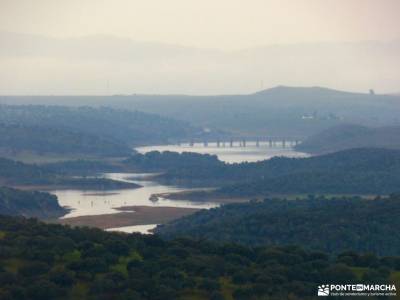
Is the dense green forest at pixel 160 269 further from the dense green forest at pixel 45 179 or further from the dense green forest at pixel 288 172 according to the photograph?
the dense green forest at pixel 45 179

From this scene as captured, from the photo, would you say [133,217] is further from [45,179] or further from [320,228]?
[45,179]

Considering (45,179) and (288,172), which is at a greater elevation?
(288,172)

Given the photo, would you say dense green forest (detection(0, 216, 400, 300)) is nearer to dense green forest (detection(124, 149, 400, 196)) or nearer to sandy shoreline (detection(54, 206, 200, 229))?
sandy shoreline (detection(54, 206, 200, 229))

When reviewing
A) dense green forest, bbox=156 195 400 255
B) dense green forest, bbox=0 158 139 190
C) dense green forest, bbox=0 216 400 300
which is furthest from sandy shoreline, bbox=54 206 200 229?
dense green forest, bbox=0 216 400 300

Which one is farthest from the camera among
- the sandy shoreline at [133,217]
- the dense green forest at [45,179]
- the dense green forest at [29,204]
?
the dense green forest at [45,179]

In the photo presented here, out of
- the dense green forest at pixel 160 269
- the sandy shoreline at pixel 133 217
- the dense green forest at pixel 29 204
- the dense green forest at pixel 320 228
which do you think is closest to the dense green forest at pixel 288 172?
the sandy shoreline at pixel 133 217

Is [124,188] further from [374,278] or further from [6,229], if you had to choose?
[374,278]

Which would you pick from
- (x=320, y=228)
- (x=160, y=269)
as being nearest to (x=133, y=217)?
(x=320, y=228)
